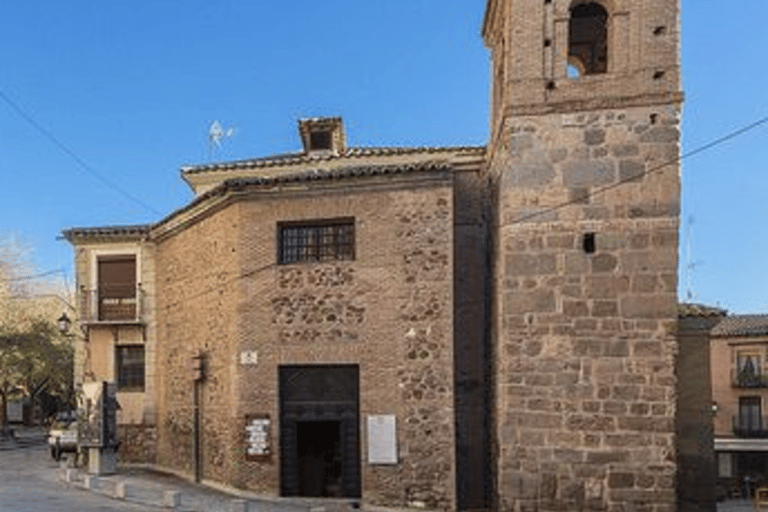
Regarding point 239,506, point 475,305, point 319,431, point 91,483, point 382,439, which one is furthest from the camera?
point 91,483

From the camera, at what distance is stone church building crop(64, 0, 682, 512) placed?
13.1 m

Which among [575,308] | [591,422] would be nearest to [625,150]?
[575,308]

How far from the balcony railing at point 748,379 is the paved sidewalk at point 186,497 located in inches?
1108

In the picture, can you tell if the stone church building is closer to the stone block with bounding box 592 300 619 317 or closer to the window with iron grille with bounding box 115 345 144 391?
the stone block with bounding box 592 300 619 317

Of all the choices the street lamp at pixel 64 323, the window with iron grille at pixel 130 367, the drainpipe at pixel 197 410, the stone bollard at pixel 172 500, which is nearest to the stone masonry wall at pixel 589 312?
the stone bollard at pixel 172 500

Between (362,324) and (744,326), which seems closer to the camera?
(362,324)

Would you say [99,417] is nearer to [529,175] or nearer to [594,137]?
[529,175]

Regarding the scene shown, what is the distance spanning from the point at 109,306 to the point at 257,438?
843cm

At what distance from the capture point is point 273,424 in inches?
615

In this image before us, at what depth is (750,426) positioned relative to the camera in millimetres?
35906

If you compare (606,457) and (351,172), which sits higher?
(351,172)

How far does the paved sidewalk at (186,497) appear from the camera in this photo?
1419 cm

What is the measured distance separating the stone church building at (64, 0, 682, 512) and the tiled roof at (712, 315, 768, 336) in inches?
924

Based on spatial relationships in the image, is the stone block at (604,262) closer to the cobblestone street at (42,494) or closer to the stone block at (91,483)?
the cobblestone street at (42,494)
